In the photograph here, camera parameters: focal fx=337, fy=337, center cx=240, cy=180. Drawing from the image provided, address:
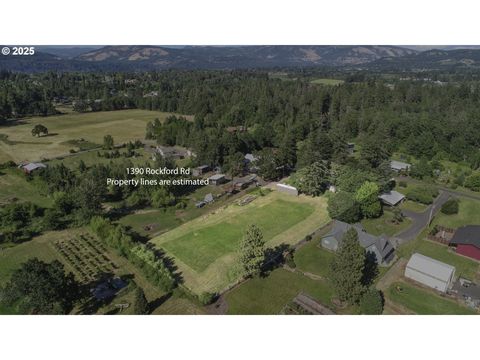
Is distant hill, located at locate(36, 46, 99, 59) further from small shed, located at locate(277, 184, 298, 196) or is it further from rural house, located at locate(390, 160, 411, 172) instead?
rural house, located at locate(390, 160, 411, 172)

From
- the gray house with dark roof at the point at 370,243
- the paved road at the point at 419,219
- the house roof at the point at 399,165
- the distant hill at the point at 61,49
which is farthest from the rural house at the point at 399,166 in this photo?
the distant hill at the point at 61,49

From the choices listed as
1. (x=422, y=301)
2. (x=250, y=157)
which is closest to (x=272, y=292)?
(x=422, y=301)

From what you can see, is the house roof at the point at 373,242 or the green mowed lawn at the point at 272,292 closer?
the green mowed lawn at the point at 272,292

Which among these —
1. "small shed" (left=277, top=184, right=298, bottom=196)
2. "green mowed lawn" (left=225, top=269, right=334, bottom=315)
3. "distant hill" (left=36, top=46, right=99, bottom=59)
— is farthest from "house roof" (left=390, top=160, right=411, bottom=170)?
"distant hill" (left=36, top=46, right=99, bottom=59)

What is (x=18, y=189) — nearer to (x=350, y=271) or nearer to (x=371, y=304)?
(x=350, y=271)

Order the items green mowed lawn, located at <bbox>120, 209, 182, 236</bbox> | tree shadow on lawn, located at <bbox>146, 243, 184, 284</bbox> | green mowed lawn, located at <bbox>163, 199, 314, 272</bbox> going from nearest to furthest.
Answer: tree shadow on lawn, located at <bbox>146, 243, 184, 284</bbox>
green mowed lawn, located at <bbox>163, 199, 314, 272</bbox>
green mowed lawn, located at <bbox>120, 209, 182, 236</bbox>

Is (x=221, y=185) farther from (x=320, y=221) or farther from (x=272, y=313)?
(x=272, y=313)

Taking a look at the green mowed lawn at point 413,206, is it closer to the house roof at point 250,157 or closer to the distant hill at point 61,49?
the house roof at point 250,157
